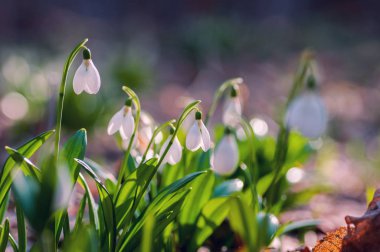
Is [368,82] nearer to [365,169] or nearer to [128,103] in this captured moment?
[365,169]

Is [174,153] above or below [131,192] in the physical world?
above

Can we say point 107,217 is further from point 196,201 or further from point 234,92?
point 234,92

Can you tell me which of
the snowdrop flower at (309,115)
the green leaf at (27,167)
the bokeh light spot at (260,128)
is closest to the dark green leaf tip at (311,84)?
the snowdrop flower at (309,115)

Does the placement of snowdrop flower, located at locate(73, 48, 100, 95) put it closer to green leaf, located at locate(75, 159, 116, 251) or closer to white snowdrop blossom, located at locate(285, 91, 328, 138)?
green leaf, located at locate(75, 159, 116, 251)

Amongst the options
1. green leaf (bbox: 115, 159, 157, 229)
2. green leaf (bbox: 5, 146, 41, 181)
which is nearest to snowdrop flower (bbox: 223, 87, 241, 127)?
green leaf (bbox: 115, 159, 157, 229)

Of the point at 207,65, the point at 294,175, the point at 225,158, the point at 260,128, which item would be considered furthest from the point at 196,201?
the point at 207,65
